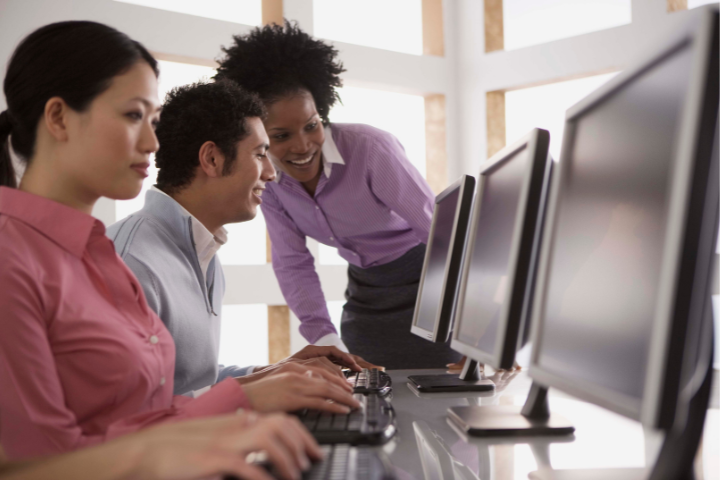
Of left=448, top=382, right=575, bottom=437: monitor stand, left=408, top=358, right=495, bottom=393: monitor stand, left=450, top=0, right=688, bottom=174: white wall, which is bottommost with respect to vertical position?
left=408, top=358, right=495, bottom=393: monitor stand

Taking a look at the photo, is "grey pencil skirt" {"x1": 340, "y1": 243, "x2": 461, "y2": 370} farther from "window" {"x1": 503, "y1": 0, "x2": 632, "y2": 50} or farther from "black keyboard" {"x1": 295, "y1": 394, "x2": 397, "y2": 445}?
"window" {"x1": 503, "y1": 0, "x2": 632, "y2": 50}

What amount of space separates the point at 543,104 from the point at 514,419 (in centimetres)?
421

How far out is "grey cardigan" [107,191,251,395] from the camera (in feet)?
4.15

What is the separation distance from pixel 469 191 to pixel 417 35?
4088 millimetres

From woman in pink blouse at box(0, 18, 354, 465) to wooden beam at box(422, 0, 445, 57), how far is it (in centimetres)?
428

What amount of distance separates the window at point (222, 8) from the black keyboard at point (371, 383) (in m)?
3.36

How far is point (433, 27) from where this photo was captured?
502 centimetres

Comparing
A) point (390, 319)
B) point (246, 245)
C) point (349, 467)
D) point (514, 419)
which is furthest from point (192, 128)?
point (246, 245)

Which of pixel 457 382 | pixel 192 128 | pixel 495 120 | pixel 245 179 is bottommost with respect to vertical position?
pixel 457 382

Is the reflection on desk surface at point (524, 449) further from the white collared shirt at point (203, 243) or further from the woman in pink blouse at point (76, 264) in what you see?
the white collared shirt at point (203, 243)

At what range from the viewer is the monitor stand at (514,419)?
2.93 feet

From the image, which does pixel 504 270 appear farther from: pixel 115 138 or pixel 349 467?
pixel 115 138

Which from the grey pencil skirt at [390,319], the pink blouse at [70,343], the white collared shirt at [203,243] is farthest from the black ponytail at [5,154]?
the grey pencil skirt at [390,319]

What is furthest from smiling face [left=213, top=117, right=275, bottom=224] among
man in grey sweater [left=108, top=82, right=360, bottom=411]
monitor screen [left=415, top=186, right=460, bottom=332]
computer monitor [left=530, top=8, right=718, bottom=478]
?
computer monitor [left=530, top=8, right=718, bottom=478]
